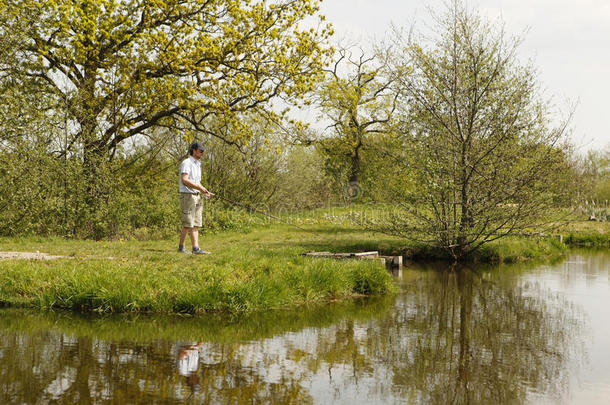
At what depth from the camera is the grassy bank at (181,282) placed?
841 cm

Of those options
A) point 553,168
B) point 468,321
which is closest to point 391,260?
point 553,168

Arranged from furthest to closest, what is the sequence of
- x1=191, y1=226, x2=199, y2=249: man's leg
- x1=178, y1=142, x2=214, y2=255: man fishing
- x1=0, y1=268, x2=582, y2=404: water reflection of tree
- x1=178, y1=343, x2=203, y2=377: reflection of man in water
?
x1=191, y1=226, x2=199, y2=249: man's leg → x1=178, y1=142, x2=214, y2=255: man fishing → x1=178, y1=343, x2=203, y2=377: reflection of man in water → x1=0, y1=268, x2=582, y2=404: water reflection of tree

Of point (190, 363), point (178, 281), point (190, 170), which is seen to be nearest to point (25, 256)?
point (190, 170)

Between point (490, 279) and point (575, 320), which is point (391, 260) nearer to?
point (490, 279)

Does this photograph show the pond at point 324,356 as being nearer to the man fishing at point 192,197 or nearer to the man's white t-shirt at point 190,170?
the man fishing at point 192,197

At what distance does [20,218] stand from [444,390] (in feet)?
45.9

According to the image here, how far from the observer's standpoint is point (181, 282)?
8.66 metres

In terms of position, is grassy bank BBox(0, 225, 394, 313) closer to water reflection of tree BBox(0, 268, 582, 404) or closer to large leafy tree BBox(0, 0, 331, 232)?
water reflection of tree BBox(0, 268, 582, 404)

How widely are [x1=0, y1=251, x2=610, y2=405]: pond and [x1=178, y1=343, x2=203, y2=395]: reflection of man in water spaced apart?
10 mm

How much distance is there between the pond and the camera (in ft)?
16.8

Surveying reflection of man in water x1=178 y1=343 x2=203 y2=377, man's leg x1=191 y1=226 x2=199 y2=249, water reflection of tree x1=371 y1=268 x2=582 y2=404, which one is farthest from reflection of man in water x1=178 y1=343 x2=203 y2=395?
man's leg x1=191 y1=226 x2=199 y2=249

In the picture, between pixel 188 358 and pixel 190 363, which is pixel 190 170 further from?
pixel 190 363

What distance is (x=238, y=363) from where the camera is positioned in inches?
237

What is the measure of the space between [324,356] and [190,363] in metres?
1.48
